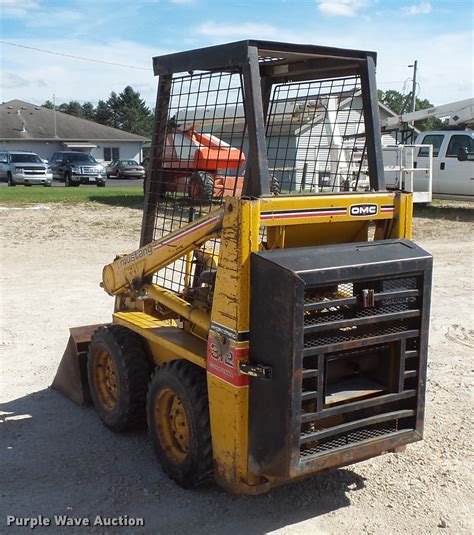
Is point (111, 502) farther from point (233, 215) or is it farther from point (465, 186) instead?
point (465, 186)

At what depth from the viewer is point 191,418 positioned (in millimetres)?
4070

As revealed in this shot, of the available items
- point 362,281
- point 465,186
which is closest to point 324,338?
point 362,281

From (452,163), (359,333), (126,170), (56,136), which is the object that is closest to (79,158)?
(126,170)

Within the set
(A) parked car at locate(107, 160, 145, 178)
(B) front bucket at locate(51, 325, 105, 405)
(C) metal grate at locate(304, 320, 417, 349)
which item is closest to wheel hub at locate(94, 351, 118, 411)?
(B) front bucket at locate(51, 325, 105, 405)

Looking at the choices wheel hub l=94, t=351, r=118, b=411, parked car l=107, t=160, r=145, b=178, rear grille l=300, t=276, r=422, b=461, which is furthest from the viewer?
parked car l=107, t=160, r=145, b=178

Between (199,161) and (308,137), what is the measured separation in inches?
37.3

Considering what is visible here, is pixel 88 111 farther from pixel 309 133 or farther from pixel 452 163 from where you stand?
pixel 309 133

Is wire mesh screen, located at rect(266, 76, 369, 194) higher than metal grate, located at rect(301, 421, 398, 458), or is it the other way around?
wire mesh screen, located at rect(266, 76, 369, 194)

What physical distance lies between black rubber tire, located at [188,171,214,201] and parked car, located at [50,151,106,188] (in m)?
30.9

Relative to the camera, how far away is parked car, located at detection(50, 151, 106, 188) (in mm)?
35062

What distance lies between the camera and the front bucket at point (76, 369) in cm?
564

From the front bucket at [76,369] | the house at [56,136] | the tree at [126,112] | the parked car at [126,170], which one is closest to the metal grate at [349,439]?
the front bucket at [76,369]

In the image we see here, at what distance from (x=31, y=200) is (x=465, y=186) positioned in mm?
12434

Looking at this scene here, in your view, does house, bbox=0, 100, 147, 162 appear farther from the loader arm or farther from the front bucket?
the loader arm
